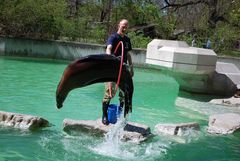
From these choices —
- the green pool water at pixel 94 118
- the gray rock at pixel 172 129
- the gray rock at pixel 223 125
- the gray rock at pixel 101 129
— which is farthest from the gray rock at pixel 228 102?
the gray rock at pixel 101 129

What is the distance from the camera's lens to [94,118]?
898cm

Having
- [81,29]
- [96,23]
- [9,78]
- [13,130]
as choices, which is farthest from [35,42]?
[13,130]

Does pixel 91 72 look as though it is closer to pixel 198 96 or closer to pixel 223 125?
pixel 223 125

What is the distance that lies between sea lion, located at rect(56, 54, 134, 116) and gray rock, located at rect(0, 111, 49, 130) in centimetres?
100

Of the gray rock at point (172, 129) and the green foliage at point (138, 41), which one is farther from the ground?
the green foliage at point (138, 41)

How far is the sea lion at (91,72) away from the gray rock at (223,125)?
293cm

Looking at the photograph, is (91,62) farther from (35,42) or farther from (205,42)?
(205,42)

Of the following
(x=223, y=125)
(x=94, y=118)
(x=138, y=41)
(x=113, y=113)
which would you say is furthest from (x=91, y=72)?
(x=138, y=41)

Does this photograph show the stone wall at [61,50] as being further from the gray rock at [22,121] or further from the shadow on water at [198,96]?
the gray rock at [22,121]

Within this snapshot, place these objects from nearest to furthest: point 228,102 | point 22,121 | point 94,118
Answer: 1. point 22,121
2. point 94,118
3. point 228,102

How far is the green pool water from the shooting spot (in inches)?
250

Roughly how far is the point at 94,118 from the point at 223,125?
2686mm

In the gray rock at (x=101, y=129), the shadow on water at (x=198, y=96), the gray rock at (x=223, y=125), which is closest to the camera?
the gray rock at (x=101, y=129)

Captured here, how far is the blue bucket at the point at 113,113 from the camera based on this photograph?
7418 millimetres
